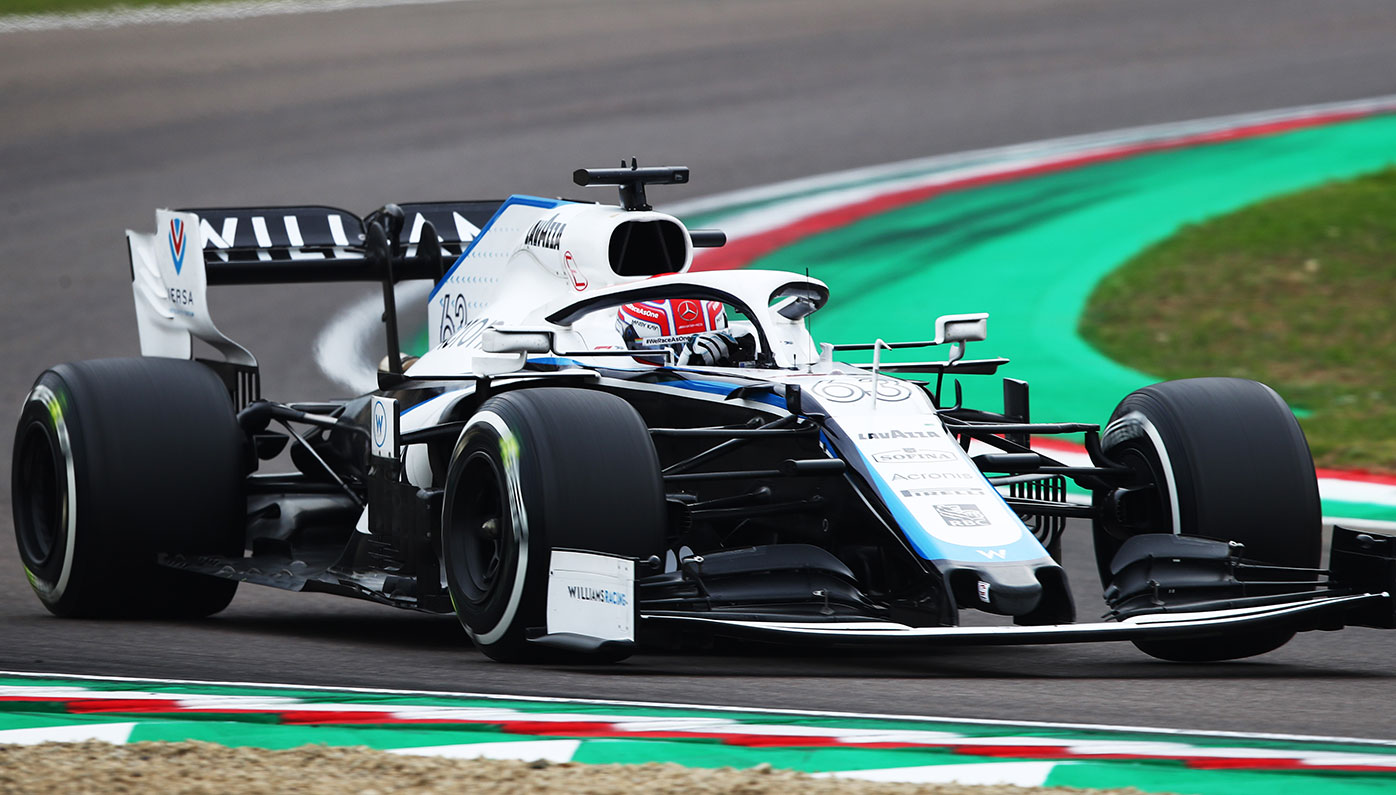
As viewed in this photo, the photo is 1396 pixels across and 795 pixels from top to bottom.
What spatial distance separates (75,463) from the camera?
9234mm

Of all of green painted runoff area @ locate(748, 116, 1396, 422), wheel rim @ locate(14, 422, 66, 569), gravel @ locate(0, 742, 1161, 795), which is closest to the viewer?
gravel @ locate(0, 742, 1161, 795)

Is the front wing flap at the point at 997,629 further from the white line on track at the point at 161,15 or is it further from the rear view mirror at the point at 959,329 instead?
the white line on track at the point at 161,15

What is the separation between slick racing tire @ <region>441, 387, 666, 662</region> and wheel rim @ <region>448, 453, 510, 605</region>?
0.04 m

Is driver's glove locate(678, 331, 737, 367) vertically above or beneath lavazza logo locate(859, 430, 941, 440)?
above

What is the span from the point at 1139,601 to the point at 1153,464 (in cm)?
74

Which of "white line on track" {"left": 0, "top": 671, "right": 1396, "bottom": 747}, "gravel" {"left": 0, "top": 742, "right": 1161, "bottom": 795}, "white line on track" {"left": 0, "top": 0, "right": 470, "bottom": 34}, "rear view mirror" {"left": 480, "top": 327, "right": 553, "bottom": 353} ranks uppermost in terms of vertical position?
"white line on track" {"left": 0, "top": 0, "right": 470, "bottom": 34}

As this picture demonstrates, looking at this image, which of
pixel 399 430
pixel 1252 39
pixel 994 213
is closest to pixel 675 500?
pixel 399 430

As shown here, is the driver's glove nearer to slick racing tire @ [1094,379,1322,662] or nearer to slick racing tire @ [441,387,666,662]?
slick racing tire @ [441,387,666,662]

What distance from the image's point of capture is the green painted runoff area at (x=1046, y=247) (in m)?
14.9

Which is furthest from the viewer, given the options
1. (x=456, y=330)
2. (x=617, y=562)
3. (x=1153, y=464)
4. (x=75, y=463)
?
(x=456, y=330)

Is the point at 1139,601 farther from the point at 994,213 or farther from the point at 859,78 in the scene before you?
the point at 859,78

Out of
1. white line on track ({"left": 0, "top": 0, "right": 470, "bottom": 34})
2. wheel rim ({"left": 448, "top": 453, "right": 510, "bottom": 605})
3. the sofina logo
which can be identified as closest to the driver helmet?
wheel rim ({"left": 448, "top": 453, "right": 510, "bottom": 605})

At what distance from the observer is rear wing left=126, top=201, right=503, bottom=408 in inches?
413

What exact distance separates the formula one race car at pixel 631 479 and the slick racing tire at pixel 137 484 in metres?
0.01
